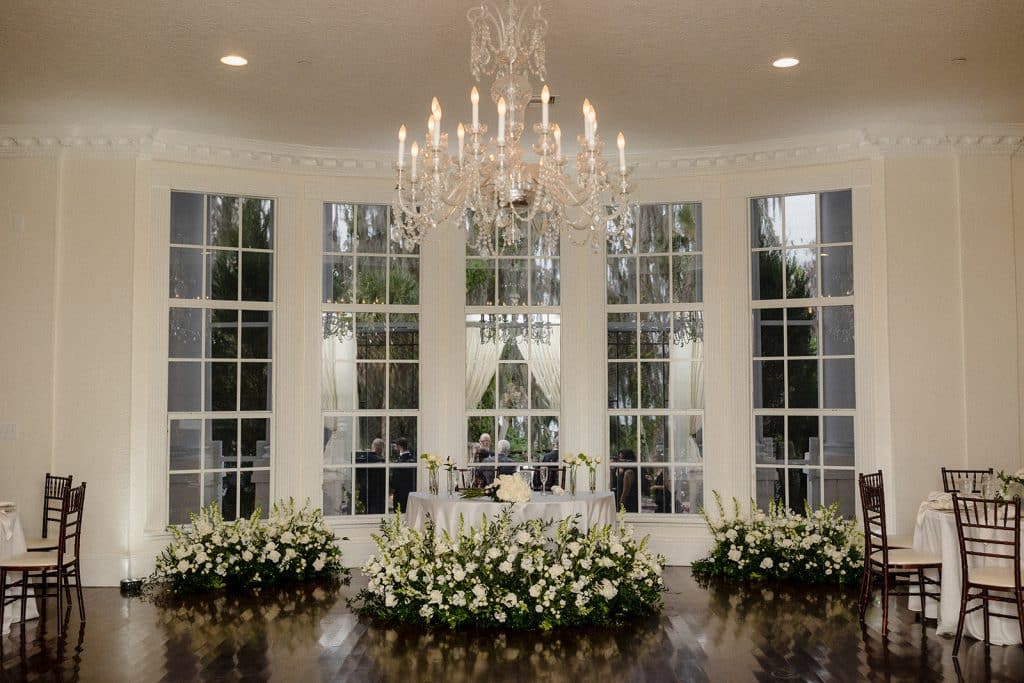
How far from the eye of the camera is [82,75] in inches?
273

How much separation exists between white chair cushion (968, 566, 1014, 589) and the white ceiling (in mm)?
3286

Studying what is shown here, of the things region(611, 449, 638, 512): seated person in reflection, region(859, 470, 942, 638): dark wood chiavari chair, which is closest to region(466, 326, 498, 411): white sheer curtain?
region(611, 449, 638, 512): seated person in reflection

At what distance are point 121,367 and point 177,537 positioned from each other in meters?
1.46

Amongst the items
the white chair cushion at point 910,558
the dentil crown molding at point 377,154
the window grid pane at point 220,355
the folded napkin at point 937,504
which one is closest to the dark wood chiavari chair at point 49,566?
the window grid pane at point 220,355

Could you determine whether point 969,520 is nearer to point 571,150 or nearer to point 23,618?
point 571,150

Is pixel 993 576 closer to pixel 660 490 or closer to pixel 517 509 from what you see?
pixel 517 509

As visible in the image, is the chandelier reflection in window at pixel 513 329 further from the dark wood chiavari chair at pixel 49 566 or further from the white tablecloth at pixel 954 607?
the white tablecloth at pixel 954 607

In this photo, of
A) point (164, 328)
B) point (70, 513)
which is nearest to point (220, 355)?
point (164, 328)

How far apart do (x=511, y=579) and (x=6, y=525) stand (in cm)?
338

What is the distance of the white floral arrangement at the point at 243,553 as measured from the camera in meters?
7.70

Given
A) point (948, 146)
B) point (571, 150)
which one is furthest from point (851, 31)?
point (571, 150)

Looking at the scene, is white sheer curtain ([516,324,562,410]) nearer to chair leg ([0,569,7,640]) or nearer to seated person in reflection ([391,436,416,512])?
seated person in reflection ([391,436,416,512])

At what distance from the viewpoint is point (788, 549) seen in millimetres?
8078

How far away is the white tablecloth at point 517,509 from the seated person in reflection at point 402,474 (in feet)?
3.83
